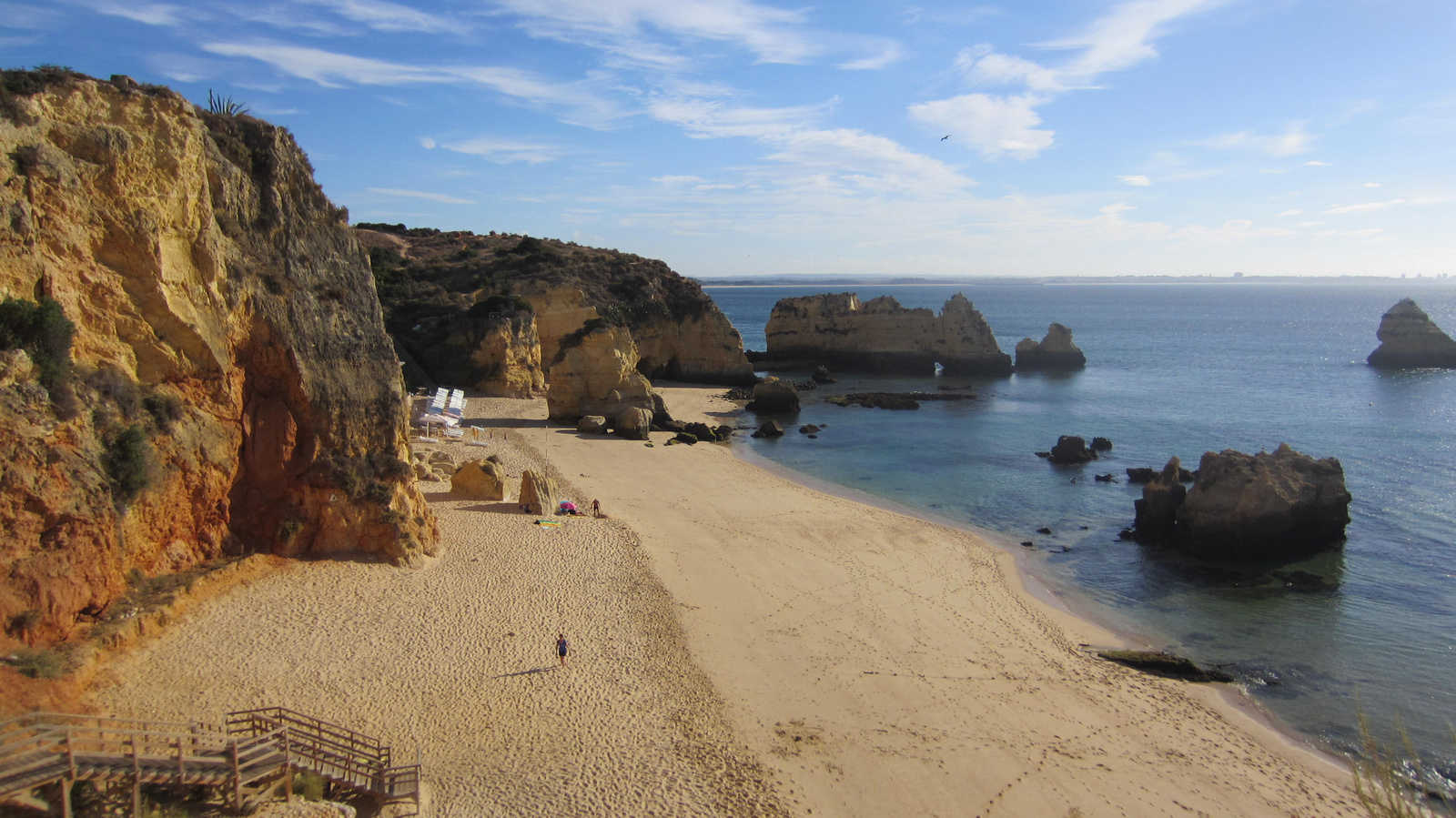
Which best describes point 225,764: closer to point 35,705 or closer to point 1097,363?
point 35,705

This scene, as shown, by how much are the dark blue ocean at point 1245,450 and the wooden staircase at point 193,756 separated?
1497 centimetres

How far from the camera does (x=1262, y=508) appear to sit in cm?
2181

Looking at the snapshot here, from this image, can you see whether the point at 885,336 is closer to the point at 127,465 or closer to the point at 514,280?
the point at 514,280

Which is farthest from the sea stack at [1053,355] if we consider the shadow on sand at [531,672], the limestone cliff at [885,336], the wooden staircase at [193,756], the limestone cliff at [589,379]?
the wooden staircase at [193,756]

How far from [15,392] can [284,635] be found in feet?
17.0

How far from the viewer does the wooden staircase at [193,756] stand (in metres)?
7.72

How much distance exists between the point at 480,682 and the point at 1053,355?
6481 centimetres

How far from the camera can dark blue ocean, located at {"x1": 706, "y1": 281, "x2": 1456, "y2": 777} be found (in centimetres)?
1598

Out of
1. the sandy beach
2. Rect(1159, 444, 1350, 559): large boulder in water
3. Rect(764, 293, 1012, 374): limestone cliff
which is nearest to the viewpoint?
the sandy beach

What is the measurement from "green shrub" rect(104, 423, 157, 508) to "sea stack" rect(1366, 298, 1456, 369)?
3268 inches

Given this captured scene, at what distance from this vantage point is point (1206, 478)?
23.1 meters

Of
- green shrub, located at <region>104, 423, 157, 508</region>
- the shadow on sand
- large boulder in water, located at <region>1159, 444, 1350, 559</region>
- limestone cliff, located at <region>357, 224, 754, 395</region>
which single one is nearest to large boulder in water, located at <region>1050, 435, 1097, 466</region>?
large boulder in water, located at <region>1159, 444, 1350, 559</region>

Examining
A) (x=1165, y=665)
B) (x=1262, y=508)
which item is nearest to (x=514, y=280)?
(x=1262, y=508)

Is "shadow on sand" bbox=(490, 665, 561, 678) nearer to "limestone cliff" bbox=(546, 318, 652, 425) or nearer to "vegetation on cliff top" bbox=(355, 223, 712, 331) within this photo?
"limestone cliff" bbox=(546, 318, 652, 425)
